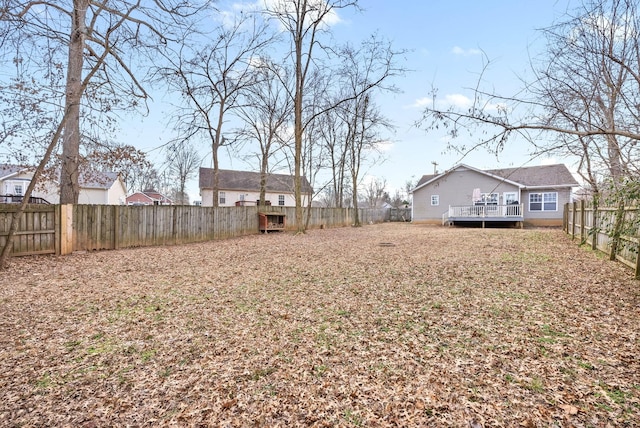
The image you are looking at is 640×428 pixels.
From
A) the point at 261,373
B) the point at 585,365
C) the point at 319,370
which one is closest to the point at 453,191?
the point at 585,365

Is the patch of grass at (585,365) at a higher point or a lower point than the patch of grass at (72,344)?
higher

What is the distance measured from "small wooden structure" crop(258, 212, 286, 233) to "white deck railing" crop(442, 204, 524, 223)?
11394 millimetres

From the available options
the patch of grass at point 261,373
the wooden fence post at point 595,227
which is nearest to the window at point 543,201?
the wooden fence post at point 595,227

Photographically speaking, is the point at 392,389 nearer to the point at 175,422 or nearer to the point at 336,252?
the point at 175,422

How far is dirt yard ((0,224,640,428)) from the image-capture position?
2.10 meters

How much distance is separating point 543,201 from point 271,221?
17.5 meters

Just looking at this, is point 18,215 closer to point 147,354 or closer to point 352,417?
point 147,354

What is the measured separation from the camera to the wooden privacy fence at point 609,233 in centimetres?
552

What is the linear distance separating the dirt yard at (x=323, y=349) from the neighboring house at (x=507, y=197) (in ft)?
44.7

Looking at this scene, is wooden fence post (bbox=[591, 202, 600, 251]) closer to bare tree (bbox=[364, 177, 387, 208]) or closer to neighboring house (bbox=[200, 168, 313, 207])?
neighboring house (bbox=[200, 168, 313, 207])

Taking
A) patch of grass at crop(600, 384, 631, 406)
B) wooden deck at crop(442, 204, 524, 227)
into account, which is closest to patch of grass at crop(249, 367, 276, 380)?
patch of grass at crop(600, 384, 631, 406)

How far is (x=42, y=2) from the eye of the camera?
640 cm

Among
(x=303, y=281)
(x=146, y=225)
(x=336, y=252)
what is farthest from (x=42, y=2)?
(x=336, y=252)

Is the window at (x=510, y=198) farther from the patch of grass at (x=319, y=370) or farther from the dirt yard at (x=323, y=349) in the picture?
the patch of grass at (x=319, y=370)
